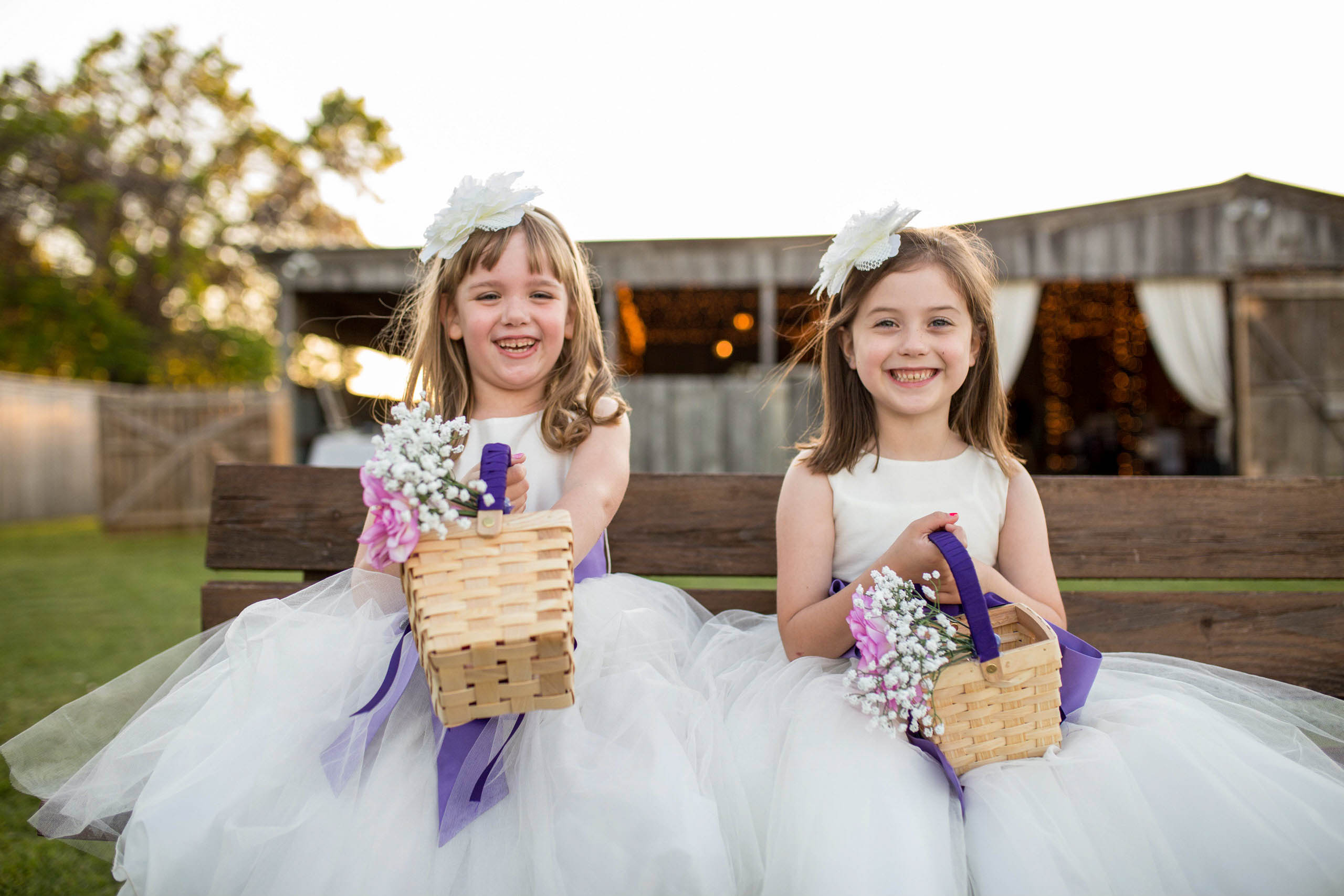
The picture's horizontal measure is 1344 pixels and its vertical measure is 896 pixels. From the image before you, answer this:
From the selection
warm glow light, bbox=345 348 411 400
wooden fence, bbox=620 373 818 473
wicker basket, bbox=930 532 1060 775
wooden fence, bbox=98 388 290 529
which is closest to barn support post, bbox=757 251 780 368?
wooden fence, bbox=620 373 818 473

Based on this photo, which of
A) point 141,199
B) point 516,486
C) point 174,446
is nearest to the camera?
point 516,486

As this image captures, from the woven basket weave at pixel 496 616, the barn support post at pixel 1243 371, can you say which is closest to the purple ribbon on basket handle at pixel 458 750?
the woven basket weave at pixel 496 616

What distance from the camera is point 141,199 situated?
1789 centimetres

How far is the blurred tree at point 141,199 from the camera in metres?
17.2

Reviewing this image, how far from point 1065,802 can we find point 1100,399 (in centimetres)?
1483

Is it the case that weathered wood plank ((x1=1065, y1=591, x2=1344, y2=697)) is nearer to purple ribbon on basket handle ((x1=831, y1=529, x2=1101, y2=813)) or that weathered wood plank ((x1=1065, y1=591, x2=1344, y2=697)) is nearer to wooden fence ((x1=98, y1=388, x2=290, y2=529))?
purple ribbon on basket handle ((x1=831, y1=529, x2=1101, y2=813))

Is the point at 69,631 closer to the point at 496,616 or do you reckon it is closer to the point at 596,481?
the point at 596,481

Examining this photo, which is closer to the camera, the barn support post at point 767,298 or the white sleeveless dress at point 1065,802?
the white sleeveless dress at point 1065,802

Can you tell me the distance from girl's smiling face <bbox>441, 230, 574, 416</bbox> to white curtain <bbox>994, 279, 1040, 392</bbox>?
8.58 metres

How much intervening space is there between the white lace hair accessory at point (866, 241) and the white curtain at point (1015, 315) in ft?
27.2

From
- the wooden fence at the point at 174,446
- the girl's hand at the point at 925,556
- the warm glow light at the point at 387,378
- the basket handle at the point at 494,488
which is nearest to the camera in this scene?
the basket handle at the point at 494,488

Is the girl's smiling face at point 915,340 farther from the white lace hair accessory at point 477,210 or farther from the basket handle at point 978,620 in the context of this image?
the white lace hair accessory at point 477,210

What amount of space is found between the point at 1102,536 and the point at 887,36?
4093 millimetres

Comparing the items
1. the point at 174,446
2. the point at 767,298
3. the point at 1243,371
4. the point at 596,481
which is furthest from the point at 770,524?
the point at 174,446
